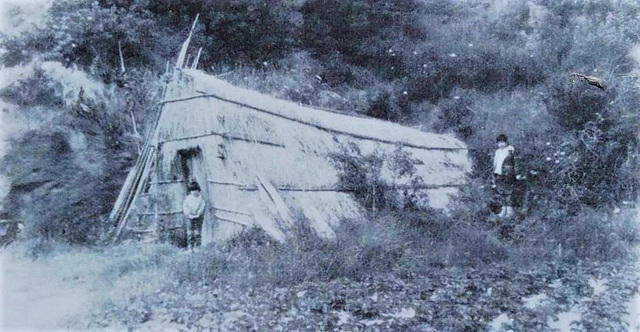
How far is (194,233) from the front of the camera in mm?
4738

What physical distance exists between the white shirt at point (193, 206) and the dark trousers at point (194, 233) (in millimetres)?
58

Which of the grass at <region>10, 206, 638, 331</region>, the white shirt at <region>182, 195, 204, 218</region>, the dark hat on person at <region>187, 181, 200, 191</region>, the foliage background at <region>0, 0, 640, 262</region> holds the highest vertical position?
the foliage background at <region>0, 0, 640, 262</region>

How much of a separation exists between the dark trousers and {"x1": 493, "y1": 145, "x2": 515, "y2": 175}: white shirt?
2673 millimetres

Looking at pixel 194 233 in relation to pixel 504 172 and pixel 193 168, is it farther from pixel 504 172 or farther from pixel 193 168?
pixel 504 172

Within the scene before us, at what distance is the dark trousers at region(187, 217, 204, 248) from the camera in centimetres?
474

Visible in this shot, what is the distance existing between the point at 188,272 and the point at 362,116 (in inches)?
81.0

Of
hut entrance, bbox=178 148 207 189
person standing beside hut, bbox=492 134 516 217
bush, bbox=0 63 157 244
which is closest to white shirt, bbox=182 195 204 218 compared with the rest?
hut entrance, bbox=178 148 207 189

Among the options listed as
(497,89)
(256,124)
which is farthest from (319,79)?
(497,89)

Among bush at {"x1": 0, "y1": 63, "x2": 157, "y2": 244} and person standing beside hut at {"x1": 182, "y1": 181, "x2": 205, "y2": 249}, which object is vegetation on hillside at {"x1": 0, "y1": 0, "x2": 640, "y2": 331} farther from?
person standing beside hut at {"x1": 182, "y1": 181, "x2": 205, "y2": 249}

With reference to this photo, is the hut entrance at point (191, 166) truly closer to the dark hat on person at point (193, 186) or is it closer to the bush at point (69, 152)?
the dark hat on person at point (193, 186)

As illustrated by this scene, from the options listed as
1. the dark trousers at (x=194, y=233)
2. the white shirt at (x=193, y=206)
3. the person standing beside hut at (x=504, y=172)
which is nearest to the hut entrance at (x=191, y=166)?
the white shirt at (x=193, y=206)

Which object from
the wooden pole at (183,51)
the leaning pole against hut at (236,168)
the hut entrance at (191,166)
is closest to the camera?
the leaning pole against hut at (236,168)

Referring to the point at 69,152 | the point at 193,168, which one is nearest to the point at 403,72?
the point at 193,168

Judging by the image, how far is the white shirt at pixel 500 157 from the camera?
5348mm
